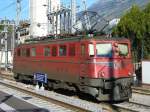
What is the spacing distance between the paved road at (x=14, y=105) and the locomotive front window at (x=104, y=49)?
3.97 meters

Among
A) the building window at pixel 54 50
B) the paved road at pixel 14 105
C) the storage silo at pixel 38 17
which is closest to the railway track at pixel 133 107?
the paved road at pixel 14 105

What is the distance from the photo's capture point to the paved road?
57.3 feet

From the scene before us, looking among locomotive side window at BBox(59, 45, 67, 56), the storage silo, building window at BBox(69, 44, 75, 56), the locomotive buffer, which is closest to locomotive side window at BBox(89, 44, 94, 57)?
building window at BBox(69, 44, 75, 56)

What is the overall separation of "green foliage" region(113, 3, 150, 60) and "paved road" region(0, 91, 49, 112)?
66.5ft

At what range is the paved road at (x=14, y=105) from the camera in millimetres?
17469

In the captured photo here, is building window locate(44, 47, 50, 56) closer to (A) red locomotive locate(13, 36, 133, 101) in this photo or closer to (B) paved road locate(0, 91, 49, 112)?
(A) red locomotive locate(13, 36, 133, 101)

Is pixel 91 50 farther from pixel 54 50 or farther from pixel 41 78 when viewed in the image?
pixel 41 78

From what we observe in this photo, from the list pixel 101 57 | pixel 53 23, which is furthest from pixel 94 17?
pixel 53 23

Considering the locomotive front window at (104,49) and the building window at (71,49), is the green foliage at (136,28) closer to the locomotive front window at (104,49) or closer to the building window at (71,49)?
the building window at (71,49)

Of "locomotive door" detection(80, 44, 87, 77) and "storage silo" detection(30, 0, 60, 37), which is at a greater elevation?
"storage silo" detection(30, 0, 60, 37)

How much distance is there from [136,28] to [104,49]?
79.7 ft

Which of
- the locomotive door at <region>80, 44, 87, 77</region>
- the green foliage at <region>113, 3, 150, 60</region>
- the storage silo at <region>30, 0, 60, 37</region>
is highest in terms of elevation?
the storage silo at <region>30, 0, 60, 37</region>

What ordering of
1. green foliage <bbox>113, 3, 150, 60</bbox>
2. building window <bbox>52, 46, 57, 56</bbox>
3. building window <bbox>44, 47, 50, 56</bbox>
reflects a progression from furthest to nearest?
1. green foliage <bbox>113, 3, 150, 60</bbox>
2. building window <bbox>44, 47, 50, 56</bbox>
3. building window <bbox>52, 46, 57, 56</bbox>

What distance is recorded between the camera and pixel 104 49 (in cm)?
2062
